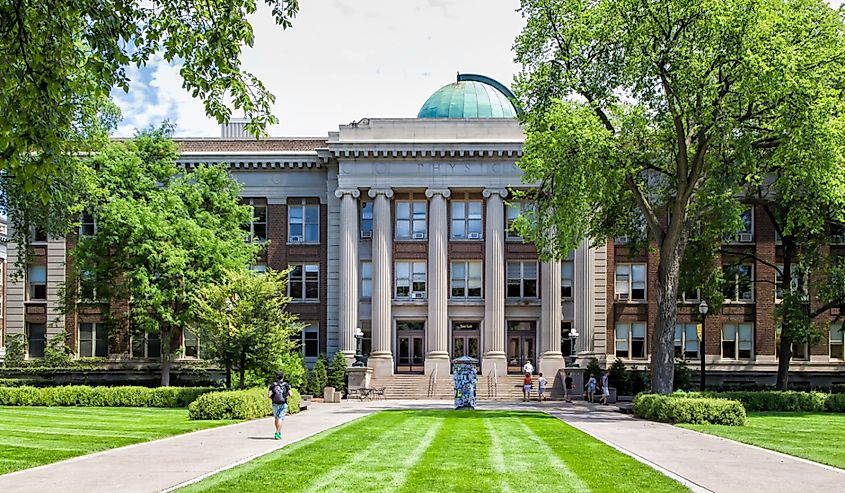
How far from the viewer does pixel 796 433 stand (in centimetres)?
2608

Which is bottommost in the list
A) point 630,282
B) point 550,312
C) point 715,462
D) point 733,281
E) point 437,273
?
point 715,462

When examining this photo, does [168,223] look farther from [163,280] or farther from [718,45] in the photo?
[718,45]

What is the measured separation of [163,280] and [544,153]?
20.7 meters

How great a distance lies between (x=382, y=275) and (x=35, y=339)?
831 inches

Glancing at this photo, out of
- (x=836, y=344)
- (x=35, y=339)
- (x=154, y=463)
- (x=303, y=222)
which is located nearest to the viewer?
(x=154, y=463)

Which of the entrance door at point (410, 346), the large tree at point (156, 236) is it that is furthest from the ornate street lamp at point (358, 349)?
the large tree at point (156, 236)

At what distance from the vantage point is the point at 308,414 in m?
37.4

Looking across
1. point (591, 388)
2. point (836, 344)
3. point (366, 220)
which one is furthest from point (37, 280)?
point (836, 344)

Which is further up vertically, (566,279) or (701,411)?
(566,279)

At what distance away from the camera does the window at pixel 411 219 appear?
190 feet

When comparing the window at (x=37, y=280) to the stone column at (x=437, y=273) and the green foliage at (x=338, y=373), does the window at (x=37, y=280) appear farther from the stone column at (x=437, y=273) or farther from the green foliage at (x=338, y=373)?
the stone column at (x=437, y=273)

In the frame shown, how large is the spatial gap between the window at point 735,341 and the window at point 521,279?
37.6 ft

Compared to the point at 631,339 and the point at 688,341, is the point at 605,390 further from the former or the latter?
the point at 688,341

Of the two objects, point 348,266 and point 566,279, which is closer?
point 348,266
